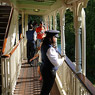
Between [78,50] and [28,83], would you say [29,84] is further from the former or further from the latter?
[78,50]

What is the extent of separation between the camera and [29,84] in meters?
5.11

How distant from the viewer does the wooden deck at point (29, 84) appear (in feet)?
15.0

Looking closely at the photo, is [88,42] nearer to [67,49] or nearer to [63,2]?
[67,49]

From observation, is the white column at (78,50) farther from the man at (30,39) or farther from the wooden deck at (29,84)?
the man at (30,39)

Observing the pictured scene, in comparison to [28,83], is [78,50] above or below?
above

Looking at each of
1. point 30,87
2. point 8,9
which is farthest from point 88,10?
point 30,87

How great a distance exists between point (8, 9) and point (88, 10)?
1976 cm

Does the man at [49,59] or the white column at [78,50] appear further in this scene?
the white column at [78,50]

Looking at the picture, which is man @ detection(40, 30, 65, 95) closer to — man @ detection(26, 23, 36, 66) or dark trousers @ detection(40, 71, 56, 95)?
dark trousers @ detection(40, 71, 56, 95)

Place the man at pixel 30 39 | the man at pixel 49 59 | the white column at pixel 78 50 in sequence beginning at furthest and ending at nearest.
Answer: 1. the man at pixel 30 39
2. the white column at pixel 78 50
3. the man at pixel 49 59

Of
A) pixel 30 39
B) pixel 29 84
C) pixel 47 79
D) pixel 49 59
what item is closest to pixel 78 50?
pixel 49 59

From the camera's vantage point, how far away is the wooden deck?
457 cm

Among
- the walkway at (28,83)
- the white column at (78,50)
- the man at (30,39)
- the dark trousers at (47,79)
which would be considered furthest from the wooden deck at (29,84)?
the white column at (78,50)

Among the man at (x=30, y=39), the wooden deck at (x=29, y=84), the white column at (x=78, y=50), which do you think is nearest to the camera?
the white column at (x=78, y=50)
